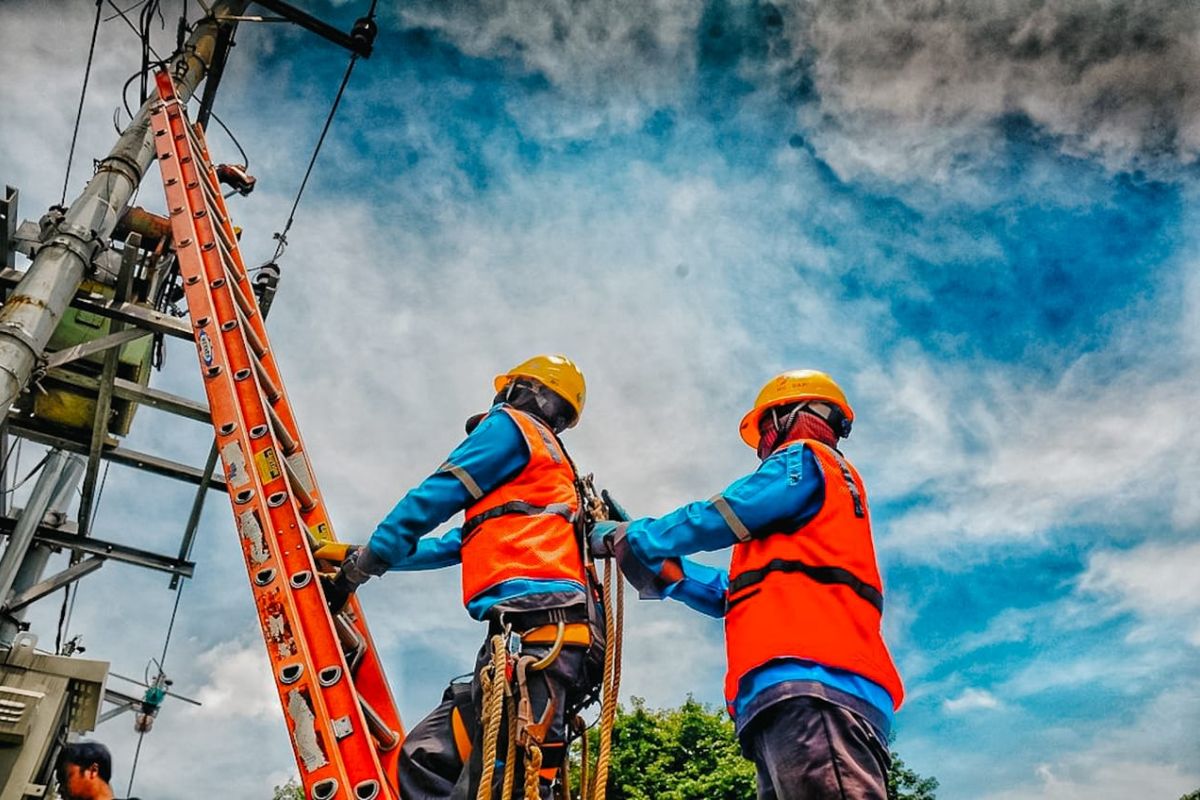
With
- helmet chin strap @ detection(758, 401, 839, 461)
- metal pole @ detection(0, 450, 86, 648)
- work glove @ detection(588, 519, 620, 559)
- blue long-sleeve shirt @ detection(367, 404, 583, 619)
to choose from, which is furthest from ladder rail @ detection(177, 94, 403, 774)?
metal pole @ detection(0, 450, 86, 648)

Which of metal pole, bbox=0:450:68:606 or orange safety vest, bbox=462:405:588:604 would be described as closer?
orange safety vest, bbox=462:405:588:604

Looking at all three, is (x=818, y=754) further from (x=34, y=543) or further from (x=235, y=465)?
(x=34, y=543)

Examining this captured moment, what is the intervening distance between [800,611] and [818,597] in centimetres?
8

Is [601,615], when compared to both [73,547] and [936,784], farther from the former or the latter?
[936,784]

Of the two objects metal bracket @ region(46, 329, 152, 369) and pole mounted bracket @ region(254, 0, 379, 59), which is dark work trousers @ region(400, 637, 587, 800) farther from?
pole mounted bracket @ region(254, 0, 379, 59)

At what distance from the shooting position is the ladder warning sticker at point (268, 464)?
421 cm

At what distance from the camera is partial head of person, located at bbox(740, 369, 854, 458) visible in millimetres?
3408

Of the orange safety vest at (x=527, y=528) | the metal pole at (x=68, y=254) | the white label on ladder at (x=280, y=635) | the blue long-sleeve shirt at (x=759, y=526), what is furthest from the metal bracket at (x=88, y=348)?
the blue long-sleeve shirt at (x=759, y=526)

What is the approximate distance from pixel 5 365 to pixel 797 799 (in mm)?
4694

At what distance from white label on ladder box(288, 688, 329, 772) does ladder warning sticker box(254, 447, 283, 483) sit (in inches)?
51.6

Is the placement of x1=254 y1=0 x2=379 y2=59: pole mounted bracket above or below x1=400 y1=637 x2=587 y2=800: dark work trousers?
above

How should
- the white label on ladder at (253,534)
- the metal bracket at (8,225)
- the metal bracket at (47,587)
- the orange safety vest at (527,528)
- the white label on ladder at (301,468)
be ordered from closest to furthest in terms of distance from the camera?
the orange safety vest at (527,528) < the white label on ladder at (253,534) < the white label on ladder at (301,468) < the metal bracket at (8,225) < the metal bracket at (47,587)

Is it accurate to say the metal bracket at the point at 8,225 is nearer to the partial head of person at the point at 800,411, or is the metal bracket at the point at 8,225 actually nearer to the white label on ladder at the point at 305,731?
the white label on ladder at the point at 305,731

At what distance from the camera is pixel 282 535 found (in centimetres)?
392
